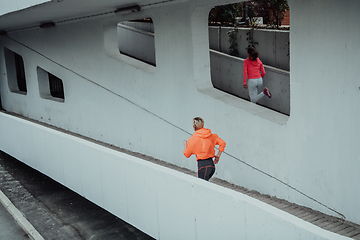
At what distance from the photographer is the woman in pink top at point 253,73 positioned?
31.5 feet

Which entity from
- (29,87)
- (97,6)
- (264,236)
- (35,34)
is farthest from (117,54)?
(264,236)

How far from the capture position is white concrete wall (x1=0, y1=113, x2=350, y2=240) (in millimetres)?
4613

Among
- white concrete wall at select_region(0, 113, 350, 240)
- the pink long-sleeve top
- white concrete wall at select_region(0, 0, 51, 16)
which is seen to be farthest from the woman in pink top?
white concrete wall at select_region(0, 0, 51, 16)

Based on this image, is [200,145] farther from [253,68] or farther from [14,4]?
[14,4]

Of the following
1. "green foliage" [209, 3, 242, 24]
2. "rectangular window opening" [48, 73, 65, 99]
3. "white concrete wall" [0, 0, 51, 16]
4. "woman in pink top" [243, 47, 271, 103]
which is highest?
"white concrete wall" [0, 0, 51, 16]

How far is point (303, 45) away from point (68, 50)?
10.7m

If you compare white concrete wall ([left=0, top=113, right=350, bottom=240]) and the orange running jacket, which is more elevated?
the orange running jacket

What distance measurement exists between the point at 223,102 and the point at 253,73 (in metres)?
1.15

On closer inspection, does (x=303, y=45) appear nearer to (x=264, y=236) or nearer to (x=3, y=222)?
(x=264, y=236)

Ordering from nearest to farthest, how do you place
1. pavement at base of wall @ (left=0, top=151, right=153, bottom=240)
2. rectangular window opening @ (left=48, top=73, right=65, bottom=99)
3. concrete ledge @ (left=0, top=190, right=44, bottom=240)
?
concrete ledge @ (left=0, top=190, right=44, bottom=240) < pavement at base of wall @ (left=0, top=151, right=153, bottom=240) < rectangular window opening @ (left=48, top=73, right=65, bottom=99)

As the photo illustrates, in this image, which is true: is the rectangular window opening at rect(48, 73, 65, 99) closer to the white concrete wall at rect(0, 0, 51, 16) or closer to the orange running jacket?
the white concrete wall at rect(0, 0, 51, 16)

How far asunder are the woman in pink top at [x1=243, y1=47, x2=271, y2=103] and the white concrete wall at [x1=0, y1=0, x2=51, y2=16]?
16.3ft

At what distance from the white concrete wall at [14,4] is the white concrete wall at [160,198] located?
121 inches

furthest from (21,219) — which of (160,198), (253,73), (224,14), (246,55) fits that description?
(224,14)
